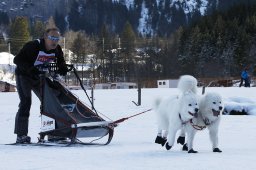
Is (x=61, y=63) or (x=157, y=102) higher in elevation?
(x=61, y=63)

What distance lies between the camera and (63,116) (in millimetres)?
7160

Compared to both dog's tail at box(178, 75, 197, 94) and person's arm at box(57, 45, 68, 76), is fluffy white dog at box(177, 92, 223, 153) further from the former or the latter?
person's arm at box(57, 45, 68, 76)

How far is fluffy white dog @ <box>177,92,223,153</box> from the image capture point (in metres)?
6.31

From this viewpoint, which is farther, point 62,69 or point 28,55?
point 62,69

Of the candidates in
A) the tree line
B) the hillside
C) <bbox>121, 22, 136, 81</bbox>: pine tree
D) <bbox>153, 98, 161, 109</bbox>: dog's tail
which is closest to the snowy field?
<bbox>153, 98, 161, 109</bbox>: dog's tail

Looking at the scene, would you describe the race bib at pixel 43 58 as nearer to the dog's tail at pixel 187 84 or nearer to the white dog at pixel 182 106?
the white dog at pixel 182 106

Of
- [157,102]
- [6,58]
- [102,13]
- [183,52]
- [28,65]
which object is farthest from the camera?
[102,13]

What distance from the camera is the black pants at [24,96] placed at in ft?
24.0

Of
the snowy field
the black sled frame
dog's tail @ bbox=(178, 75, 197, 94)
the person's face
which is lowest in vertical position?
the snowy field

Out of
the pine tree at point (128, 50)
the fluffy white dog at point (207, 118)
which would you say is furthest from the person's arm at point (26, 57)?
the pine tree at point (128, 50)

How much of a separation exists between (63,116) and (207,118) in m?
1.88

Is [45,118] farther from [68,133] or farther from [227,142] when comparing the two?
[227,142]

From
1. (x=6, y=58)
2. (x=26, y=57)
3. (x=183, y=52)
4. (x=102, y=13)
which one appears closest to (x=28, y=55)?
(x=26, y=57)

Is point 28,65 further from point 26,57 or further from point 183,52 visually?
point 183,52
